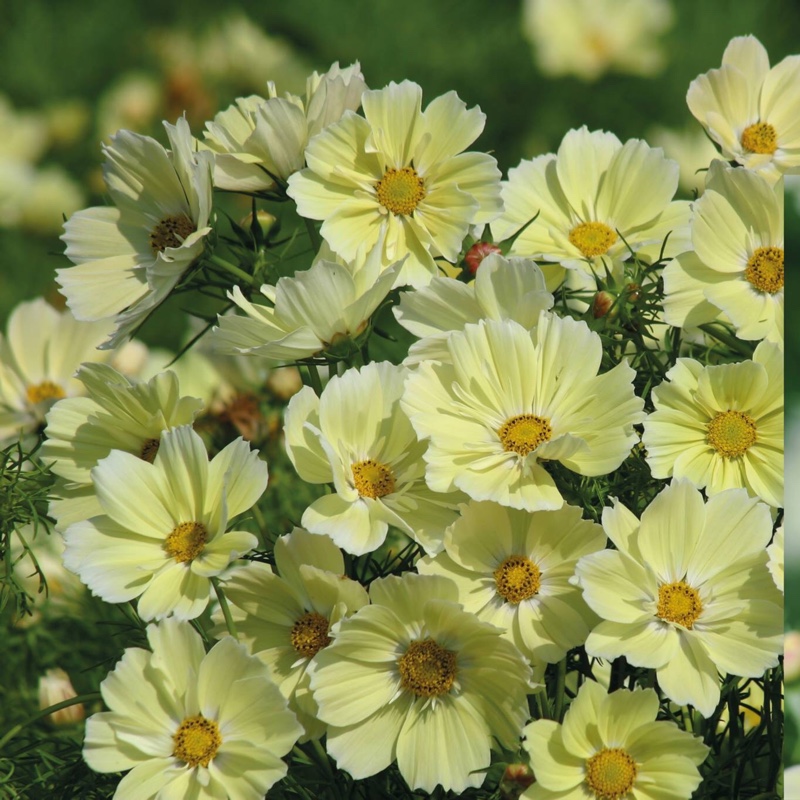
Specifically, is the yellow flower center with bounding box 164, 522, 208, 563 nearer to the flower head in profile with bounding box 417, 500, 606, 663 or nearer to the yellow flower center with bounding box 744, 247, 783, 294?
the flower head in profile with bounding box 417, 500, 606, 663

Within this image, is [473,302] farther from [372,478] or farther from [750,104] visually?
[750,104]

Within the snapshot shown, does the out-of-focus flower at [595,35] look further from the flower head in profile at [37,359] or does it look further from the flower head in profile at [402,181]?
the flower head in profile at [402,181]

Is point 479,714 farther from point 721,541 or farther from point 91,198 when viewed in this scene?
point 91,198

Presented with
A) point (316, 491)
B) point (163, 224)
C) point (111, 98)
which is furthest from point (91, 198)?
point (163, 224)

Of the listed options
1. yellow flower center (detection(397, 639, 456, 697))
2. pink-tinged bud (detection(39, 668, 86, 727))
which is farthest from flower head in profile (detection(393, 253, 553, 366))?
pink-tinged bud (detection(39, 668, 86, 727))

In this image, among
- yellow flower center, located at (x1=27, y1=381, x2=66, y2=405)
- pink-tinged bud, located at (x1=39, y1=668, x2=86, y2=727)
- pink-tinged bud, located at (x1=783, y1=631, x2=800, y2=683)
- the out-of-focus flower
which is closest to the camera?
pink-tinged bud, located at (x1=783, y1=631, x2=800, y2=683)

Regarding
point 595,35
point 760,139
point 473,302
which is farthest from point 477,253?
point 595,35

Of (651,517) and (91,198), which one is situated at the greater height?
(91,198)

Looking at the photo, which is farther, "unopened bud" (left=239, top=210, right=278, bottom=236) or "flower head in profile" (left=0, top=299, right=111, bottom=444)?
"flower head in profile" (left=0, top=299, right=111, bottom=444)
